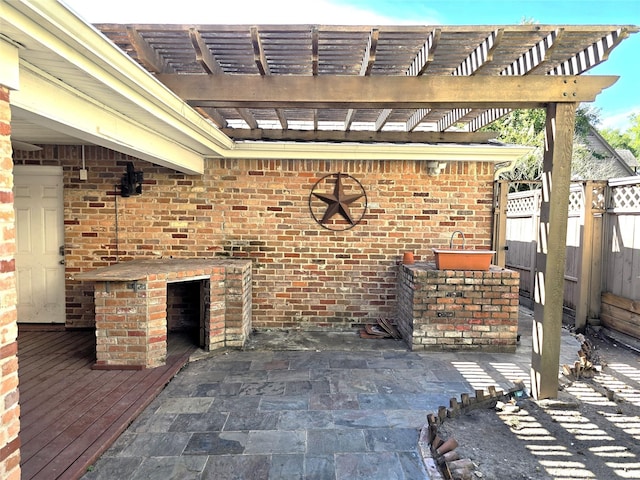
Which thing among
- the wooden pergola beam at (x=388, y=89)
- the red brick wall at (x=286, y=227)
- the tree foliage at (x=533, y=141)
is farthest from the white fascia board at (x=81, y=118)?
the tree foliage at (x=533, y=141)

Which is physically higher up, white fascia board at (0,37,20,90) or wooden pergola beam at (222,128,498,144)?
wooden pergola beam at (222,128,498,144)

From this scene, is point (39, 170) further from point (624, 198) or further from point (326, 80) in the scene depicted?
point (624, 198)

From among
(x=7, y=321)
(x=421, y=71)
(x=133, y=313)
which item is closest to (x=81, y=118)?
(x=7, y=321)

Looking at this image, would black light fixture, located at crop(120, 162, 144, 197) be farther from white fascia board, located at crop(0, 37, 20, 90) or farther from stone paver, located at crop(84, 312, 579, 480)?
white fascia board, located at crop(0, 37, 20, 90)

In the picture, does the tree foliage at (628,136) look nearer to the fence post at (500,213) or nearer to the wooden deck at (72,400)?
the fence post at (500,213)

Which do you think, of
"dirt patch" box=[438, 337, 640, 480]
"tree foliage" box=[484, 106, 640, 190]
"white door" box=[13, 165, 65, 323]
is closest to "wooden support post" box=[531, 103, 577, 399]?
"dirt patch" box=[438, 337, 640, 480]

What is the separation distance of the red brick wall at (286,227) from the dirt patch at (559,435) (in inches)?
95.9

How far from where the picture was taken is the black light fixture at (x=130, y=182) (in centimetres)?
519

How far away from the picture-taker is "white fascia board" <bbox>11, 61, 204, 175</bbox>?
2.19m

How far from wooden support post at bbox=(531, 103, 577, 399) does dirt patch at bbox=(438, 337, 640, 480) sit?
292 millimetres

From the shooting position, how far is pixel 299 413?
3148mm

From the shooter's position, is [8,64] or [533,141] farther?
Result: [533,141]

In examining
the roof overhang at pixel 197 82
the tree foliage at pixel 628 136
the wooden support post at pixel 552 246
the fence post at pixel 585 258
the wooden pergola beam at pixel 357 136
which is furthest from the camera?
the tree foliage at pixel 628 136

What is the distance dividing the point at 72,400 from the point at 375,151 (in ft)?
13.9
